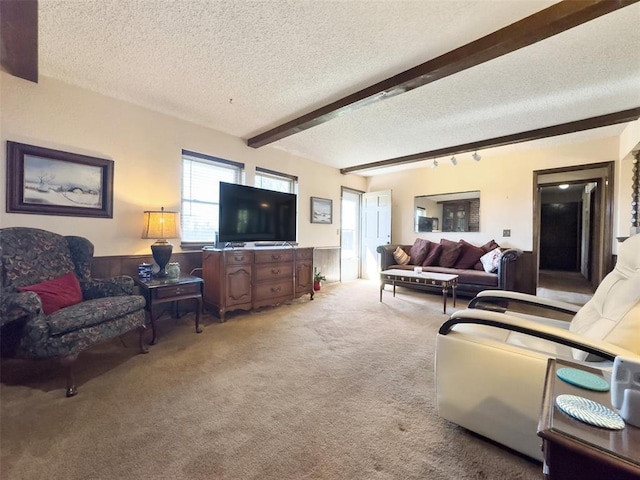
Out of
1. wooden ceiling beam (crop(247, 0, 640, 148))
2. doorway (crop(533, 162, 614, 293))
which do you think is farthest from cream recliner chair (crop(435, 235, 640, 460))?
doorway (crop(533, 162, 614, 293))

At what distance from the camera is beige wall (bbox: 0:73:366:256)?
2.36 metres

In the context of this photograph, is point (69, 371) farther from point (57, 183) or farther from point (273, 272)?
point (273, 272)

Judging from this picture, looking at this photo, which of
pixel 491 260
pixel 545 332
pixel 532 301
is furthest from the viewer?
pixel 491 260

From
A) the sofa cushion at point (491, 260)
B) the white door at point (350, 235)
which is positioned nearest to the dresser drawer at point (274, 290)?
the white door at point (350, 235)

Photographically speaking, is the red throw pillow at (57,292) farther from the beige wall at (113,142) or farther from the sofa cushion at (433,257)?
the sofa cushion at (433,257)

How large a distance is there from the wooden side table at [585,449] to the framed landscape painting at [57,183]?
142 inches

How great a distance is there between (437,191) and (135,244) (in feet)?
17.4

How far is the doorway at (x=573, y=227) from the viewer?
13.3 feet

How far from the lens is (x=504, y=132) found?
3738mm

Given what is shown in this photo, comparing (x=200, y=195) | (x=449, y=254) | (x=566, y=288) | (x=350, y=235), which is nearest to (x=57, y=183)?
(x=200, y=195)

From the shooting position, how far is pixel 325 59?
7.32 ft

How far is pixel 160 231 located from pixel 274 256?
138 centimetres

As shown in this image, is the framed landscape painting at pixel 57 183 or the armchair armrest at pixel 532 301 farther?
the framed landscape painting at pixel 57 183

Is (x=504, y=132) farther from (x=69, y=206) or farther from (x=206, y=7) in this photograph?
(x=69, y=206)
